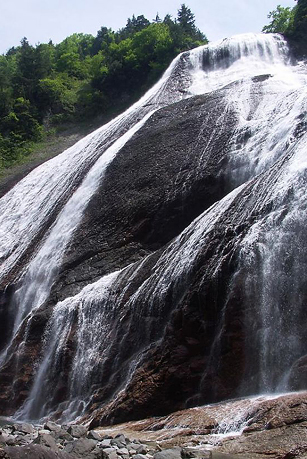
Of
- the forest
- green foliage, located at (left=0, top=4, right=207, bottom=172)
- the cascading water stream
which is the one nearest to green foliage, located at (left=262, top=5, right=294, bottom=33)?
the forest

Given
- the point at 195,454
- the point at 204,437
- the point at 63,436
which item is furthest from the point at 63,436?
the point at 195,454

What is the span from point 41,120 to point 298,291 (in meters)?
34.4

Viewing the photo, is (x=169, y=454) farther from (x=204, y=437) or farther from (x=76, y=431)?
(x=76, y=431)

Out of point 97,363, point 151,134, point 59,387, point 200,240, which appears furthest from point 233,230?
point 151,134

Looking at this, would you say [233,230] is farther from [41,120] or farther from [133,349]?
[41,120]

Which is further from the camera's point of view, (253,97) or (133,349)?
(253,97)

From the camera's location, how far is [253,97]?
23266 millimetres

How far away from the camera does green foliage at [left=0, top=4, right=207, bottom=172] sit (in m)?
41.7

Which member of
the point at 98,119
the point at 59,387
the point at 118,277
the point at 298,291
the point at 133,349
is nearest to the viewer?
the point at 298,291

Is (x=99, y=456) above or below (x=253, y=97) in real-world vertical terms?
below

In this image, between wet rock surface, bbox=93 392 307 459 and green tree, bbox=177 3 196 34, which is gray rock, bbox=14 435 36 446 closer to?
wet rock surface, bbox=93 392 307 459

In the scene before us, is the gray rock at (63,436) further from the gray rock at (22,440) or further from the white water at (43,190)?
the white water at (43,190)

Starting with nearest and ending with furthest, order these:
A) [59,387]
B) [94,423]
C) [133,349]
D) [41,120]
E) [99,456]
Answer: [99,456], [94,423], [133,349], [59,387], [41,120]

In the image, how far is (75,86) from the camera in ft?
159
